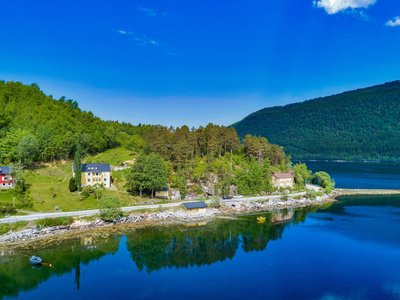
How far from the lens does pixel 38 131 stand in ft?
237

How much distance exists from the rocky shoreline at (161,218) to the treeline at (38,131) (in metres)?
28.9

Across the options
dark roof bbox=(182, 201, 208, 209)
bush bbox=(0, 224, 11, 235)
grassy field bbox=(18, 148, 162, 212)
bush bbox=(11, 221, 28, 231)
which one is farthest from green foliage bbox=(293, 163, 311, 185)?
bush bbox=(0, 224, 11, 235)

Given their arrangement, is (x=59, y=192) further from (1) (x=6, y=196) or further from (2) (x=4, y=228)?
(2) (x=4, y=228)

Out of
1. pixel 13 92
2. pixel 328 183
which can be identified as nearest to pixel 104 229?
pixel 328 183

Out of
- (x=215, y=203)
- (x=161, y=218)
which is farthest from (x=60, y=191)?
(x=215, y=203)

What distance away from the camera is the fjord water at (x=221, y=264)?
2839 centimetres

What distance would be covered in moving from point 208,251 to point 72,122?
270ft

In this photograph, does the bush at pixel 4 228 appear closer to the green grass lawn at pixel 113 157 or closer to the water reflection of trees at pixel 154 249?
the water reflection of trees at pixel 154 249

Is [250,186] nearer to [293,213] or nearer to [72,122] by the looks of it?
[293,213]

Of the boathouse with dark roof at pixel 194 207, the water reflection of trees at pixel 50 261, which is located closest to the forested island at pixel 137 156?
the boathouse with dark roof at pixel 194 207

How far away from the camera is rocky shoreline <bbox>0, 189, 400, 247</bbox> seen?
1581 inches

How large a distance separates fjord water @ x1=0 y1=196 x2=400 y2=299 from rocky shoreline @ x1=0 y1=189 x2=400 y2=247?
11.5ft

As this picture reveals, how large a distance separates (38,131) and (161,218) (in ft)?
162

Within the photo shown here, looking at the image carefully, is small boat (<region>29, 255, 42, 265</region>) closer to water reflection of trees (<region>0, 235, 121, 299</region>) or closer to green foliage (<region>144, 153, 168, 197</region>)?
water reflection of trees (<region>0, 235, 121, 299</region>)
